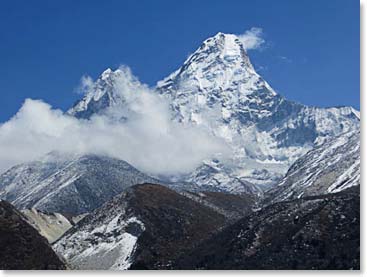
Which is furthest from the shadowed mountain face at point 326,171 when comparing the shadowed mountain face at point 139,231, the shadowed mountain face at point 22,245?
the shadowed mountain face at point 22,245

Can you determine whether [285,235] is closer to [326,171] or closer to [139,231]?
[139,231]

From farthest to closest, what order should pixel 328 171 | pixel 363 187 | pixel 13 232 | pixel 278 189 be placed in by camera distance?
pixel 278 189, pixel 328 171, pixel 13 232, pixel 363 187

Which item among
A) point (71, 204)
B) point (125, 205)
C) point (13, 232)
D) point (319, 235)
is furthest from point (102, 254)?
point (71, 204)

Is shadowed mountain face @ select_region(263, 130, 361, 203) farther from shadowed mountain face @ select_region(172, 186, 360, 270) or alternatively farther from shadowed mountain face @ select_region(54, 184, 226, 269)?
shadowed mountain face @ select_region(172, 186, 360, 270)

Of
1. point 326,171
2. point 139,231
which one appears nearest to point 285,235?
point 139,231

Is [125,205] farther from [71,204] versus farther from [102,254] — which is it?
[71,204]
